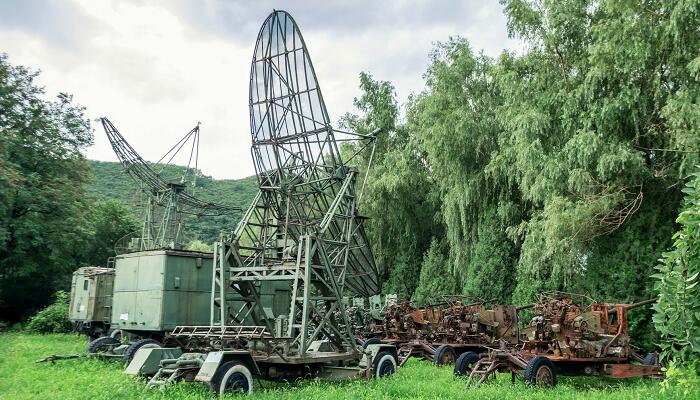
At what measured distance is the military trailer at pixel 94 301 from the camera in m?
18.9

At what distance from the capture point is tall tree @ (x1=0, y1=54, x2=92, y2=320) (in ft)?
91.4

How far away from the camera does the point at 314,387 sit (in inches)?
394

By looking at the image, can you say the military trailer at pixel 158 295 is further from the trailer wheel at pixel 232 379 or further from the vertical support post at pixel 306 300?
the trailer wheel at pixel 232 379

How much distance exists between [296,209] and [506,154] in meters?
8.62

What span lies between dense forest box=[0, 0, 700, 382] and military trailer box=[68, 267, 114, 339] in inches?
293

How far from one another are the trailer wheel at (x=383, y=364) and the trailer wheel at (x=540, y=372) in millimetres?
2573

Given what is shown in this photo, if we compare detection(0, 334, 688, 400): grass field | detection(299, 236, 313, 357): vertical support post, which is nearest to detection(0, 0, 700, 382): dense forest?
detection(0, 334, 688, 400): grass field

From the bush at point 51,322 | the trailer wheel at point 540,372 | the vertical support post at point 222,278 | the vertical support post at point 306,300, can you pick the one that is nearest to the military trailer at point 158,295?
the vertical support post at point 222,278

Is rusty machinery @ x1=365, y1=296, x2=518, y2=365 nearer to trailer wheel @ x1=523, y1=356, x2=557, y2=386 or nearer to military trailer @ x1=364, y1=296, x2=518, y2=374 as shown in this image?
military trailer @ x1=364, y1=296, x2=518, y2=374

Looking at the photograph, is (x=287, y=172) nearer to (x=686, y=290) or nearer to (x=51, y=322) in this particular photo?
(x=686, y=290)

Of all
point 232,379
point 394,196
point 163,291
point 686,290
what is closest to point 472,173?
point 394,196

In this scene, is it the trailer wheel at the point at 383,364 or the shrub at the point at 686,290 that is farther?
the trailer wheel at the point at 383,364

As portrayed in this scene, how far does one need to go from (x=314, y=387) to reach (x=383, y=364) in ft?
6.67

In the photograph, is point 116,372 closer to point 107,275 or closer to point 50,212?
point 107,275
